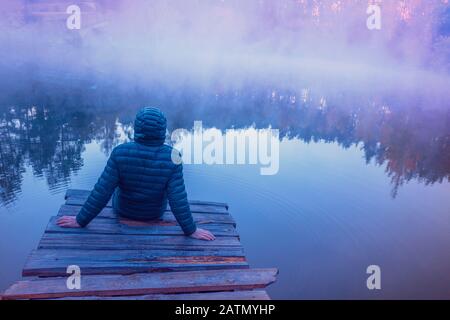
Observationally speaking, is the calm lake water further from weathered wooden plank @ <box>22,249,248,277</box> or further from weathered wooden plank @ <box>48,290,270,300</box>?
weathered wooden plank @ <box>48,290,270,300</box>

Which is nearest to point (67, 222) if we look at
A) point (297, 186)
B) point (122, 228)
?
point (122, 228)

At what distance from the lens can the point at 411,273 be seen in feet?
20.2

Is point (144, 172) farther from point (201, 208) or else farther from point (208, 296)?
point (201, 208)

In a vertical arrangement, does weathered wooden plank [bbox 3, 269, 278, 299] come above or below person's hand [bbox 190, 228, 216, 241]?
below

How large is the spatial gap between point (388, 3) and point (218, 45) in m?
25.8

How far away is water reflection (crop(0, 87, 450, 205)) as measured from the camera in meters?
8.77

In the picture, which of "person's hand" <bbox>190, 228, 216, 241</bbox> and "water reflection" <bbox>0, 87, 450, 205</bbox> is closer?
"person's hand" <bbox>190, 228, 216, 241</bbox>

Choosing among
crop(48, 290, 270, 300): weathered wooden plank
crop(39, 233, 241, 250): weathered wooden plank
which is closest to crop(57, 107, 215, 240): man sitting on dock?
crop(39, 233, 241, 250): weathered wooden plank

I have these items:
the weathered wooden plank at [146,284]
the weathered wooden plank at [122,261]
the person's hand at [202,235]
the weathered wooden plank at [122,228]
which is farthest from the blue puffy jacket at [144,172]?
the weathered wooden plank at [146,284]

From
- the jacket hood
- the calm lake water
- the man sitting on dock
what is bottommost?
the calm lake water

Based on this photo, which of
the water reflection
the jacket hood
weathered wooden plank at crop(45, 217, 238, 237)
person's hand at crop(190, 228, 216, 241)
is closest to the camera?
the jacket hood

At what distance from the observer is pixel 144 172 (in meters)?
3.73

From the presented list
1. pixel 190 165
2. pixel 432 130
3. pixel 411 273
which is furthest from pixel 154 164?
pixel 432 130

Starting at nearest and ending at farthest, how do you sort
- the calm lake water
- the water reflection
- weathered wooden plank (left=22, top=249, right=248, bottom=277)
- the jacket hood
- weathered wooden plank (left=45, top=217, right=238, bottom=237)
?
1. weathered wooden plank (left=22, top=249, right=248, bottom=277)
2. the jacket hood
3. weathered wooden plank (left=45, top=217, right=238, bottom=237)
4. the calm lake water
5. the water reflection
